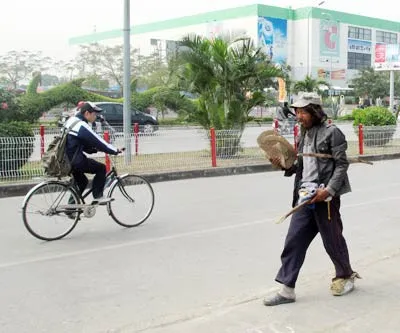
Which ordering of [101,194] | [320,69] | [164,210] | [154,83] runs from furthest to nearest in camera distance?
[320,69] < [154,83] < [164,210] < [101,194]

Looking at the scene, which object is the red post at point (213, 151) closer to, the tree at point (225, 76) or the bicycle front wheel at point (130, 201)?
the tree at point (225, 76)

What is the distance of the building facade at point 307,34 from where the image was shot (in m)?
83.9

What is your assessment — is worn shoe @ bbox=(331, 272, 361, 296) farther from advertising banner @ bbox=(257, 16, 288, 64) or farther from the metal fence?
advertising banner @ bbox=(257, 16, 288, 64)

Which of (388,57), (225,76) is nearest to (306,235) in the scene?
(225,76)

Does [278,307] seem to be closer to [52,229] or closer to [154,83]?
[52,229]

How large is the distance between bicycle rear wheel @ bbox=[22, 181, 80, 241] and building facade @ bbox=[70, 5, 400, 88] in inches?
2867

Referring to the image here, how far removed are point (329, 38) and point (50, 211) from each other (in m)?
86.2

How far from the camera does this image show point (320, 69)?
85.8 metres

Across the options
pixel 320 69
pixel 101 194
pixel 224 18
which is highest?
pixel 224 18

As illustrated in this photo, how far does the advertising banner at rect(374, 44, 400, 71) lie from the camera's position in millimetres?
31234

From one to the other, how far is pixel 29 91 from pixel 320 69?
2369 inches

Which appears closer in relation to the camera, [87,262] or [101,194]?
[87,262]

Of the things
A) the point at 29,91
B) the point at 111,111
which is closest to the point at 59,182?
the point at 111,111

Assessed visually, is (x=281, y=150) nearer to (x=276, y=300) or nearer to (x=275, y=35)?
(x=276, y=300)
